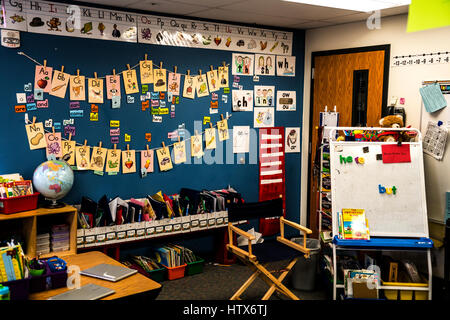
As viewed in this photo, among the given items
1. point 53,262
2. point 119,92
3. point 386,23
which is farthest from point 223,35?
point 53,262

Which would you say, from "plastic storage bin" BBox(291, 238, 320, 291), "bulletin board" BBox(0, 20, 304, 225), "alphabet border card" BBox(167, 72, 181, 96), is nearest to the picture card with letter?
"bulletin board" BBox(0, 20, 304, 225)

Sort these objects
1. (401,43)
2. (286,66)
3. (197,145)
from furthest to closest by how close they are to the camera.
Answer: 1. (286,66)
2. (197,145)
3. (401,43)

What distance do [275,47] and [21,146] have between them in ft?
10.4

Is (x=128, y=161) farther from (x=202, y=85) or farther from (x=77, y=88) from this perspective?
(x=202, y=85)

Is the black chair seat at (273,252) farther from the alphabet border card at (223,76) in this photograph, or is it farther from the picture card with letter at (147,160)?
the alphabet border card at (223,76)

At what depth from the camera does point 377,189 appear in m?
3.99

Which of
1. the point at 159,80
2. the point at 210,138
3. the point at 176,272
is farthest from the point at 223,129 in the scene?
the point at 176,272

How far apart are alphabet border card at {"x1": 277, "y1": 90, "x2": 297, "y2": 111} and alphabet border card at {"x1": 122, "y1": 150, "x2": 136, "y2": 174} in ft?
6.70

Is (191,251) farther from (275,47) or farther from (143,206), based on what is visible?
(275,47)

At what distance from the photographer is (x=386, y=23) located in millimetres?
4801

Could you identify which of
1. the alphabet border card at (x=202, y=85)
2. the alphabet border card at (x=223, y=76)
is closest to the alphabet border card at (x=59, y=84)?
the alphabet border card at (x=202, y=85)

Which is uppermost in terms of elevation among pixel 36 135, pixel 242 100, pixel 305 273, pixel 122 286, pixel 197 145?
pixel 242 100

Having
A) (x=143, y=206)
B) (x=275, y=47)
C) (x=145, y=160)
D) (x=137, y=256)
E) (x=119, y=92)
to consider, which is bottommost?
(x=137, y=256)

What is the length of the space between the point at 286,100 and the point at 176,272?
→ 8.51 ft
